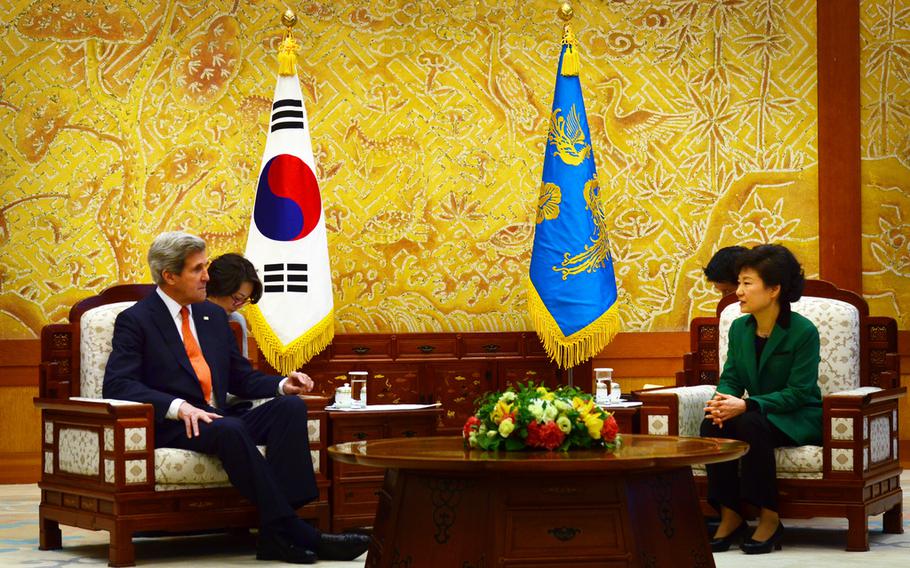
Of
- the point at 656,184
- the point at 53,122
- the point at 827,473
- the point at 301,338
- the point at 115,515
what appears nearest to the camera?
the point at 115,515

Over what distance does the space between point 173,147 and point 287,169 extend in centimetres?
88

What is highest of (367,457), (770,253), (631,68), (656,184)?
(631,68)

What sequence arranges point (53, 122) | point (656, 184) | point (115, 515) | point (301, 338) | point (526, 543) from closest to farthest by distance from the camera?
point (526, 543)
point (115, 515)
point (301, 338)
point (53, 122)
point (656, 184)

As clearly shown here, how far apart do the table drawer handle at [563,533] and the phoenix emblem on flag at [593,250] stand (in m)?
3.62

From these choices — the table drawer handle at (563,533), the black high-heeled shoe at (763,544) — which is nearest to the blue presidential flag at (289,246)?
the black high-heeled shoe at (763,544)

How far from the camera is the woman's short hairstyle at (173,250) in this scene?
15.3ft

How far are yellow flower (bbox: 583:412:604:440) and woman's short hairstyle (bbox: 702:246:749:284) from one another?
2.18 metres

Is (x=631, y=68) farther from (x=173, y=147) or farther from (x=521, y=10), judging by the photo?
(x=173, y=147)

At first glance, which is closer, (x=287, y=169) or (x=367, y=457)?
(x=367, y=457)

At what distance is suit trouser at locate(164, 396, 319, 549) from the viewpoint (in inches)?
172

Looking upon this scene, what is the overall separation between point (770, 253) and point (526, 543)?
6.89 ft

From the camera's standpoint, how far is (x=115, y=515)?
4414mm

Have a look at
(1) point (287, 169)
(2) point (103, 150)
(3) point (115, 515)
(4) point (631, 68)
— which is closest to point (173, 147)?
(2) point (103, 150)

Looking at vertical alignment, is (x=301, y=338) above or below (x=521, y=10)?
below
